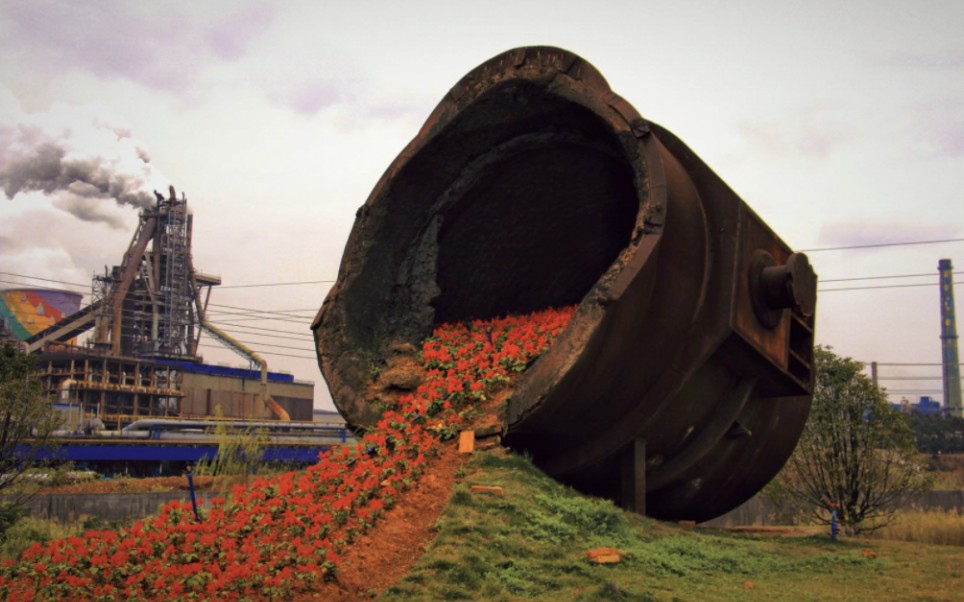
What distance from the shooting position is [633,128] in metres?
6.50

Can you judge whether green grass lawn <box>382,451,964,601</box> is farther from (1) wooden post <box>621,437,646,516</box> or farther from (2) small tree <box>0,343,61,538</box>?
(2) small tree <box>0,343,61,538</box>

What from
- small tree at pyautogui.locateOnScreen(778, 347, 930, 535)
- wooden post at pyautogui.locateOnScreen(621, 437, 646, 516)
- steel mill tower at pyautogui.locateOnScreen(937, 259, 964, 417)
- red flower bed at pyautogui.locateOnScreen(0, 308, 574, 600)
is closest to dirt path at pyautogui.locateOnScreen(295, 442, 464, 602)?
red flower bed at pyautogui.locateOnScreen(0, 308, 574, 600)

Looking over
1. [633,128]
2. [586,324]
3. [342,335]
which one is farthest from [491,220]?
[586,324]

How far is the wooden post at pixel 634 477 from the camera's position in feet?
22.8

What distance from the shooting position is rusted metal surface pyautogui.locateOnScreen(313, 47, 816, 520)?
6.39 metres

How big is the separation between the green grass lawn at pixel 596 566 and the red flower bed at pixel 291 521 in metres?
0.60

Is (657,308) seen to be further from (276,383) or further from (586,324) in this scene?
(276,383)

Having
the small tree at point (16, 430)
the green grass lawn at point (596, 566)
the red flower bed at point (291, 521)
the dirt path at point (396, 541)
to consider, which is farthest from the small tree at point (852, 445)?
the small tree at point (16, 430)

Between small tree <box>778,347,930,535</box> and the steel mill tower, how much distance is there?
181ft

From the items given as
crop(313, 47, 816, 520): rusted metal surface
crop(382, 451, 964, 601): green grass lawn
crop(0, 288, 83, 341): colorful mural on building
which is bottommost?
crop(382, 451, 964, 601): green grass lawn

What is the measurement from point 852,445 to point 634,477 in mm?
6299

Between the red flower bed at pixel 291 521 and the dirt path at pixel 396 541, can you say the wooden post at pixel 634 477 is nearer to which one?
the red flower bed at pixel 291 521

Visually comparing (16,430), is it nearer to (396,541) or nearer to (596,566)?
(396,541)

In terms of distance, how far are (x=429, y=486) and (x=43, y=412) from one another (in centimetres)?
863
